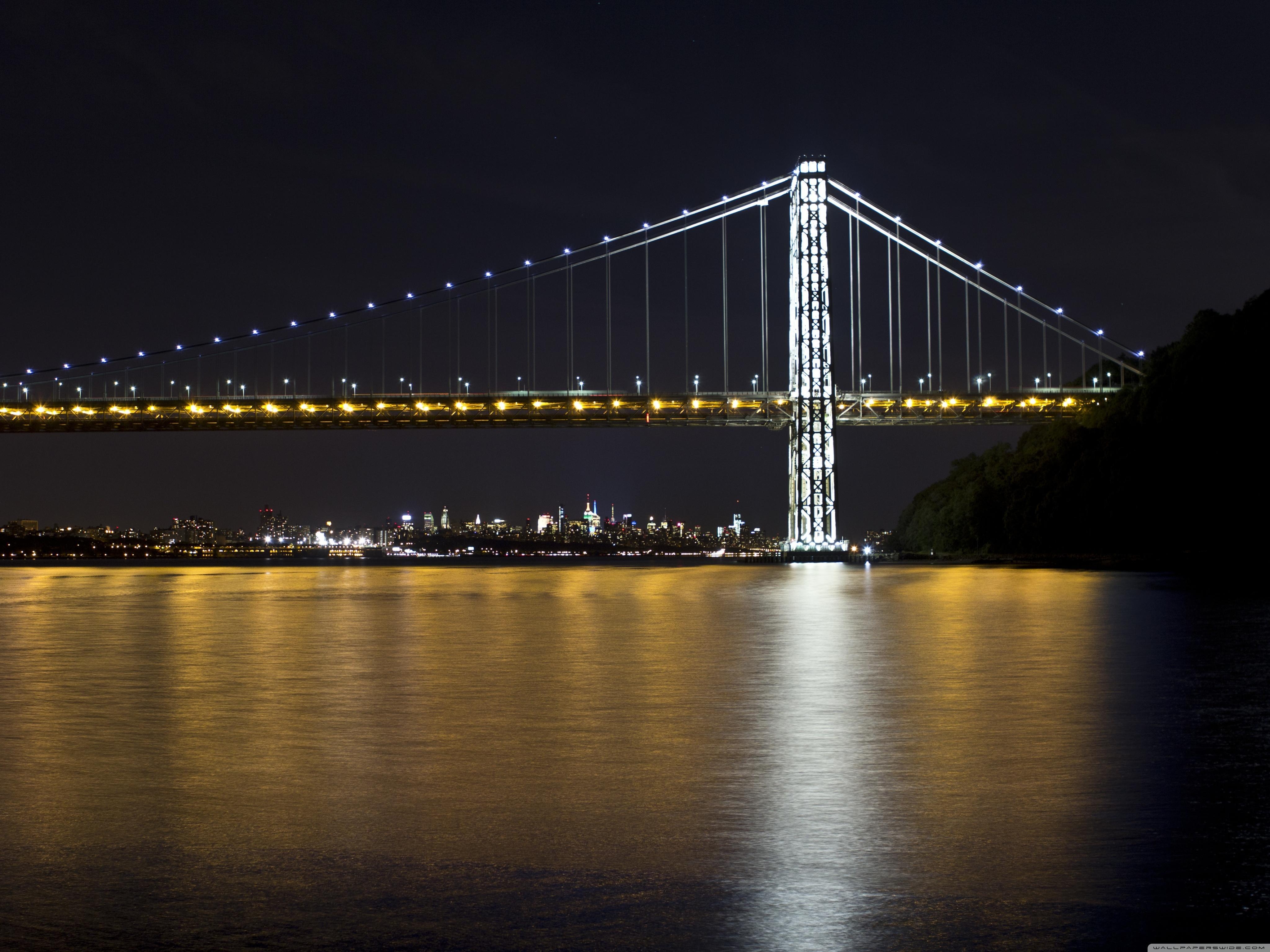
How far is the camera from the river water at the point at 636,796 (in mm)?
4812

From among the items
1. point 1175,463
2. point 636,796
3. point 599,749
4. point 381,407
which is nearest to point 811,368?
point 1175,463

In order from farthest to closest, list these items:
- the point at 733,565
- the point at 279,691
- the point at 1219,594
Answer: the point at 733,565, the point at 1219,594, the point at 279,691

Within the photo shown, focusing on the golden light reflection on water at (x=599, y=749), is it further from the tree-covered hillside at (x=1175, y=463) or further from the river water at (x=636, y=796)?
the tree-covered hillside at (x=1175, y=463)

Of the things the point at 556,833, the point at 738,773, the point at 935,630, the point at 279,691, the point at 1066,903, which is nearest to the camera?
the point at 1066,903

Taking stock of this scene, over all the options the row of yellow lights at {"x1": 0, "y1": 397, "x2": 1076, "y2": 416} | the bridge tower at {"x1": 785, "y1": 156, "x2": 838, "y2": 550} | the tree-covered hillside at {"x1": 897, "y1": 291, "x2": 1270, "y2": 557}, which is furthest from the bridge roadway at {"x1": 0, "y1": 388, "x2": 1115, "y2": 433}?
the tree-covered hillside at {"x1": 897, "y1": 291, "x2": 1270, "y2": 557}

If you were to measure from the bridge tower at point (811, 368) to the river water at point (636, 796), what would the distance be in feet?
138

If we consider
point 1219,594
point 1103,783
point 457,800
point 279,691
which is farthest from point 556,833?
point 1219,594

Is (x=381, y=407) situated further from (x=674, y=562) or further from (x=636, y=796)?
(x=636, y=796)

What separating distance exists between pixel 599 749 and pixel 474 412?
5955 centimetres

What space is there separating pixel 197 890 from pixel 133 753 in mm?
3303

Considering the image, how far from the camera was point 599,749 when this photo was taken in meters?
8.33

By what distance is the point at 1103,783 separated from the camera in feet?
23.3

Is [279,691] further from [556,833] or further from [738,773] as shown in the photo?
[556,833]

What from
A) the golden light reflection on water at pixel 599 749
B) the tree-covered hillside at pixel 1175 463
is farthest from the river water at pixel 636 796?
the tree-covered hillside at pixel 1175 463
